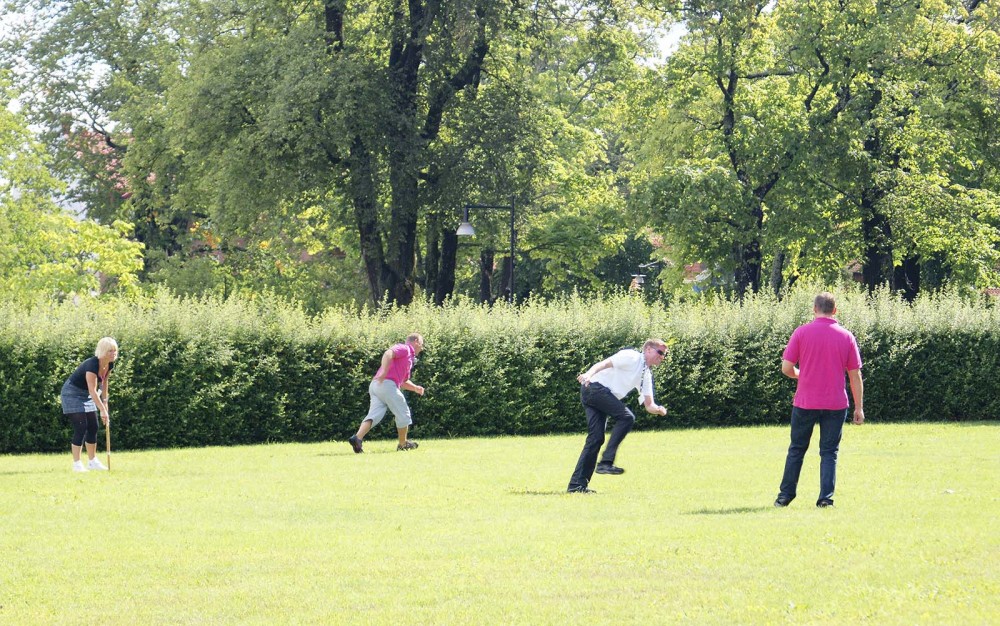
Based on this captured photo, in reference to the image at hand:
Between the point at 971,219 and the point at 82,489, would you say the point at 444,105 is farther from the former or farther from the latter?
the point at 82,489

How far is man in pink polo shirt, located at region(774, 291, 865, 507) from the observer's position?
1270cm

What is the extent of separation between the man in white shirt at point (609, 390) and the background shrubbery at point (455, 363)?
1302 cm

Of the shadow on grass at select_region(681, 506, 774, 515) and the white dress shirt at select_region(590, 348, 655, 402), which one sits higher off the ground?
the white dress shirt at select_region(590, 348, 655, 402)

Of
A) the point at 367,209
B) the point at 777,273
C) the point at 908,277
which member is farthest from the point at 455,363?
the point at 777,273

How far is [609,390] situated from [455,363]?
545 inches

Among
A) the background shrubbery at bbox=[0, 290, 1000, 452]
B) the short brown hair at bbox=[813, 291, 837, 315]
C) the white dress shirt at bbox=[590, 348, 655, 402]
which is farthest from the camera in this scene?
the background shrubbery at bbox=[0, 290, 1000, 452]

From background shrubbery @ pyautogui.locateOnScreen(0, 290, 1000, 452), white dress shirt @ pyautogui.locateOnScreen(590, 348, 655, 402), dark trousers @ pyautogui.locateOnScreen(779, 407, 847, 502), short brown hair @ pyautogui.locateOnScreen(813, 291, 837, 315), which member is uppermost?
short brown hair @ pyautogui.locateOnScreen(813, 291, 837, 315)

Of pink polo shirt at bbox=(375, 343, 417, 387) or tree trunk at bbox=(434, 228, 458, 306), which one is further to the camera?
tree trunk at bbox=(434, 228, 458, 306)

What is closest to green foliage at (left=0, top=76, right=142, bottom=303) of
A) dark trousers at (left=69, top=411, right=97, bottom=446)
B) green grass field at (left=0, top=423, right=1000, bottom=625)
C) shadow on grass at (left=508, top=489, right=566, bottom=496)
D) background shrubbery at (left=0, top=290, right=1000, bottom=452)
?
background shrubbery at (left=0, top=290, right=1000, bottom=452)

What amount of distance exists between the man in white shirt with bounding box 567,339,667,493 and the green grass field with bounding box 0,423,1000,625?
0.47 metres

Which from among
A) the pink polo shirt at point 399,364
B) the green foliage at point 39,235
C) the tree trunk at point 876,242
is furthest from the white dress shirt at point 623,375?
the green foliage at point 39,235

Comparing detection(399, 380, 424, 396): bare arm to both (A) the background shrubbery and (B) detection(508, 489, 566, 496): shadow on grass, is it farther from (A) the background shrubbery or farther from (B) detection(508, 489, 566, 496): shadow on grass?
(B) detection(508, 489, 566, 496): shadow on grass

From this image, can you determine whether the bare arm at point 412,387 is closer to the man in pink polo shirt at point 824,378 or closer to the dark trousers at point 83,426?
the dark trousers at point 83,426

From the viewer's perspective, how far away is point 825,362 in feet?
41.8
